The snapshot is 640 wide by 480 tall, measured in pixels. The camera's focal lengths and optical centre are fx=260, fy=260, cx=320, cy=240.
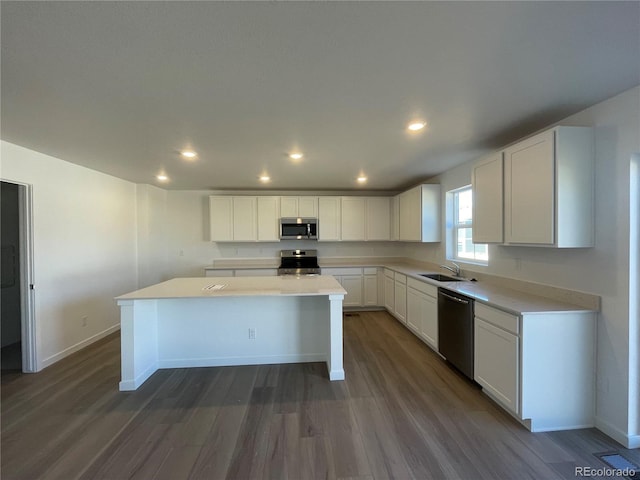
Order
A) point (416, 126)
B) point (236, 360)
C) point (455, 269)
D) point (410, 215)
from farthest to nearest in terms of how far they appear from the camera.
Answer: point (410, 215) < point (455, 269) < point (236, 360) < point (416, 126)

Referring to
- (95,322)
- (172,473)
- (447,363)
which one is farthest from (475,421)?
(95,322)

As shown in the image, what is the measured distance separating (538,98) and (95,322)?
219 inches

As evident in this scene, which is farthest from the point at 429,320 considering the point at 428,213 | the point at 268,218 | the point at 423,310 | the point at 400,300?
the point at 268,218

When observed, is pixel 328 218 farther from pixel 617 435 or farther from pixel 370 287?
pixel 617 435

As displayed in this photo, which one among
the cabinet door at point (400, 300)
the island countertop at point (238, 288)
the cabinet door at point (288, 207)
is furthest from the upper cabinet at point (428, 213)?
the cabinet door at point (288, 207)

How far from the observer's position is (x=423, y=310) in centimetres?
349

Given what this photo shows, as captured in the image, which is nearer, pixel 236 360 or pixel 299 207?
pixel 236 360

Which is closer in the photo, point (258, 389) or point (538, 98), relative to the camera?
point (538, 98)

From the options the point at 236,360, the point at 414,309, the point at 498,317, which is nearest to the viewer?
the point at 498,317

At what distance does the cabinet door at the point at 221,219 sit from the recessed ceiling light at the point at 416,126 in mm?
3724

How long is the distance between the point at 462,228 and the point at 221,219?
421 centimetres

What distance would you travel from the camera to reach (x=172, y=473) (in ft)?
5.31

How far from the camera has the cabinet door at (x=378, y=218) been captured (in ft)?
17.5

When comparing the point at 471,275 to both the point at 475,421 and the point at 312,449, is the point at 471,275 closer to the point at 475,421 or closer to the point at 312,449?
the point at 475,421
